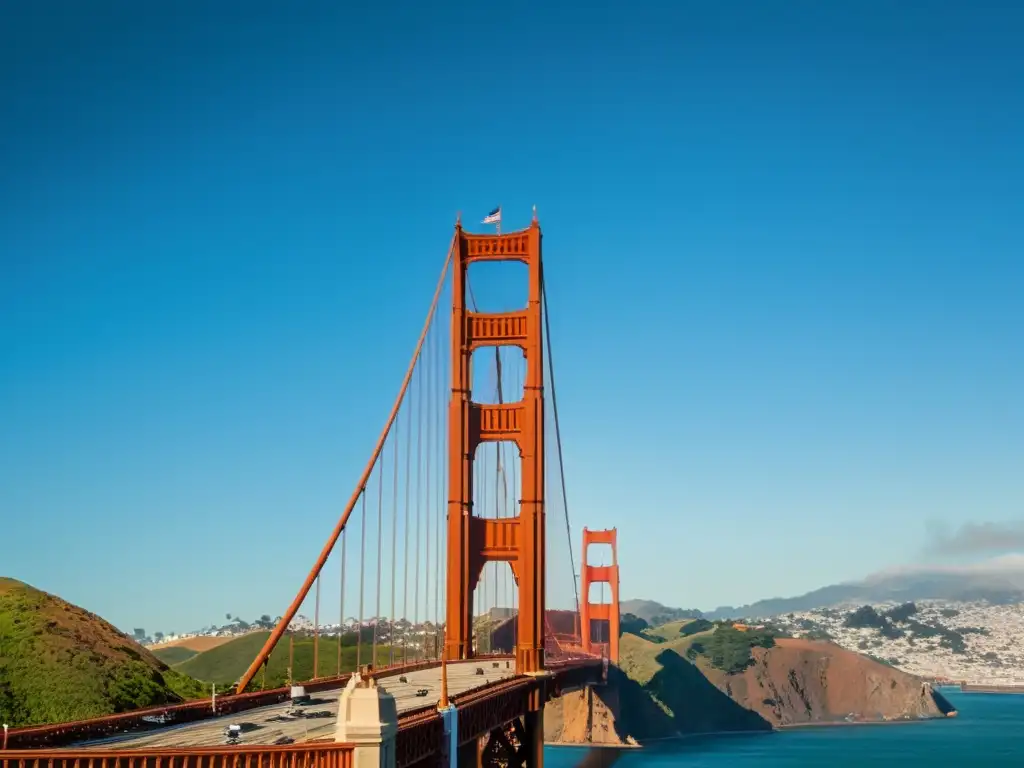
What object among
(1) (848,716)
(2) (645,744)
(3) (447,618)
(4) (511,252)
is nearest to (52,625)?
(3) (447,618)

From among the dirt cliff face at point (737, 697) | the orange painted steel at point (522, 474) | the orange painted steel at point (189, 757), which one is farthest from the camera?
the dirt cliff face at point (737, 697)

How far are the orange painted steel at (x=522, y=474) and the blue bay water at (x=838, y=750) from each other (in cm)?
5633

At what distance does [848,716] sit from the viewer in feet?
518

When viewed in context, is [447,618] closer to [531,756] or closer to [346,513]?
[531,756]

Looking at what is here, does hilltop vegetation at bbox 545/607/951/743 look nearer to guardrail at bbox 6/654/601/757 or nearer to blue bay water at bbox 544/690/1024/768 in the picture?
blue bay water at bbox 544/690/1024/768

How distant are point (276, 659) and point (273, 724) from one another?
78.3 m

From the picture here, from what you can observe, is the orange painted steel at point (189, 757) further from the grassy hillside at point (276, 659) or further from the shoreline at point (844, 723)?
the shoreline at point (844, 723)

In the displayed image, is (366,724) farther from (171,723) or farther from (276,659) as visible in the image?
(276,659)

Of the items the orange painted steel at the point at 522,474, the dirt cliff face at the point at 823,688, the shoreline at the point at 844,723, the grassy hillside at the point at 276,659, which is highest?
the orange painted steel at the point at 522,474

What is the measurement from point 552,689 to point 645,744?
257 feet

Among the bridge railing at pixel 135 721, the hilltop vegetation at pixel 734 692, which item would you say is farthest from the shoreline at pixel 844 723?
the bridge railing at pixel 135 721

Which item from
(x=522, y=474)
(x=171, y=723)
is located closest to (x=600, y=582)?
(x=522, y=474)

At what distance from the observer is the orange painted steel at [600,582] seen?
120 meters

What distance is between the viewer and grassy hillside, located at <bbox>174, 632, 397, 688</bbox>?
92938 millimetres
